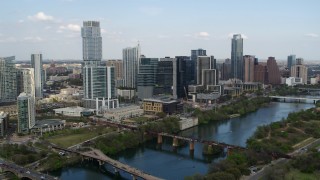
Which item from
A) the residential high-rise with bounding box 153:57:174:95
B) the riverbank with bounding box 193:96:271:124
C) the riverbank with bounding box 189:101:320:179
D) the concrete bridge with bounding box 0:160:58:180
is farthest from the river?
the residential high-rise with bounding box 153:57:174:95

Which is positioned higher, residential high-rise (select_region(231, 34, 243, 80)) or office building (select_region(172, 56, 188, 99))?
residential high-rise (select_region(231, 34, 243, 80))

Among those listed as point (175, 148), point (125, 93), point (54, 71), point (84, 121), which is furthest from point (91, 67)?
point (54, 71)

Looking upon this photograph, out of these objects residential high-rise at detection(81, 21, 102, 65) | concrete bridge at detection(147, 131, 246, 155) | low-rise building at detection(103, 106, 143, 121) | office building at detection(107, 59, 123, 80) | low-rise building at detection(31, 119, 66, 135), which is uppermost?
residential high-rise at detection(81, 21, 102, 65)

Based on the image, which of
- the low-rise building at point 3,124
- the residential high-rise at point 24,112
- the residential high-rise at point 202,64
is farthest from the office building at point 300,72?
the low-rise building at point 3,124

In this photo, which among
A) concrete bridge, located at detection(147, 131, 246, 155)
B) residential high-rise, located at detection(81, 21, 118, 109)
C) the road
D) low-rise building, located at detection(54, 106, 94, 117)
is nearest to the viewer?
the road

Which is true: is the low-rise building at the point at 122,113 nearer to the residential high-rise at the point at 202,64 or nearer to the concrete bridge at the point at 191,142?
the concrete bridge at the point at 191,142

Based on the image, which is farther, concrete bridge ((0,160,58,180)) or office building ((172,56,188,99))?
office building ((172,56,188,99))

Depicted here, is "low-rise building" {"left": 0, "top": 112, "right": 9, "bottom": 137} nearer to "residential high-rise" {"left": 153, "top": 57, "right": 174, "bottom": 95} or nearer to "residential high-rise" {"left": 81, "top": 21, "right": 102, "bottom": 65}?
"residential high-rise" {"left": 153, "top": 57, "right": 174, "bottom": 95}
